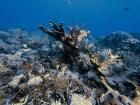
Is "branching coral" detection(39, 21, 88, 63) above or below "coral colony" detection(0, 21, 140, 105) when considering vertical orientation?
above

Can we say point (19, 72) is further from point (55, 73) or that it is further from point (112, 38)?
point (112, 38)

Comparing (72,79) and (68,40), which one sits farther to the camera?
(68,40)

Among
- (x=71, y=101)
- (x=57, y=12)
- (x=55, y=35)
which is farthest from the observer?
(x=57, y=12)

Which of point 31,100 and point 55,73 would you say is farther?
point 55,73

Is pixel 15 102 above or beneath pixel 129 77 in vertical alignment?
beneath

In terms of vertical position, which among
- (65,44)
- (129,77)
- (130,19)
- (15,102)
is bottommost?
(15,102)

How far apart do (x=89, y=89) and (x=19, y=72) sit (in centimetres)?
211

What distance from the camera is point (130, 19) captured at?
180000 millimetres

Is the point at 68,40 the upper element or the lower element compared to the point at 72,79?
upper

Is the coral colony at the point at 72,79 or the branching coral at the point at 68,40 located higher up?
the branching coral at the point at 68,40

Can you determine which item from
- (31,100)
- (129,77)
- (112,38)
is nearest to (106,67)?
(129,77)

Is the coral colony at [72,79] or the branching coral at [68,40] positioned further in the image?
the branching coral at [68,40]

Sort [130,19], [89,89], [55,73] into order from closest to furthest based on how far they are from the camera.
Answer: [89,89]
[55,73]
[130,19]

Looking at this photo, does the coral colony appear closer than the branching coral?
Yes
